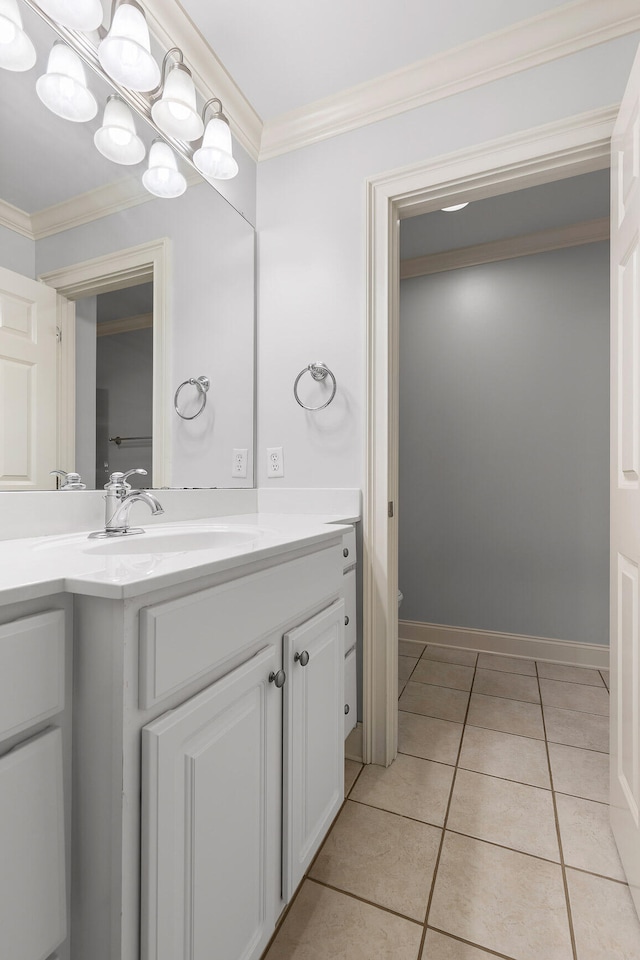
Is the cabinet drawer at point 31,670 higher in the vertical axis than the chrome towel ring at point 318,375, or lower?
lower

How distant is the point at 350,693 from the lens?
157 cm

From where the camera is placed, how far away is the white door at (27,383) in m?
0.97

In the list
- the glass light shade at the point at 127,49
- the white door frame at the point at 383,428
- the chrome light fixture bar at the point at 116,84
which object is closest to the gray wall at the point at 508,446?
the white door frame at the point at 383,428

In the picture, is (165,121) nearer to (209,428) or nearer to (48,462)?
(209,428)

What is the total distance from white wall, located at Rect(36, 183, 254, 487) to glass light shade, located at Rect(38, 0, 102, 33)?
1.24 feet

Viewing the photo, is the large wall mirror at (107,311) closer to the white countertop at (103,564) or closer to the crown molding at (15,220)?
the crown molding at (15,220)

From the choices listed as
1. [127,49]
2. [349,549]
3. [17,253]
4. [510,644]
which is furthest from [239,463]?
[510,644]

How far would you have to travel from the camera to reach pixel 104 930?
0.54 m

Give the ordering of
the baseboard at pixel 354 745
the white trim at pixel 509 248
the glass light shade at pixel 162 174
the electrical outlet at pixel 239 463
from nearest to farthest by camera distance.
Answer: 1. the glass light shade at pixel 162 174
2. the baseboard at pixel 354 745
3. the electrical outlet at pixel 239 463
4. the white trim at pixel 509 248

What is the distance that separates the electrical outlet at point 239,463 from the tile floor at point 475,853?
3.65ft

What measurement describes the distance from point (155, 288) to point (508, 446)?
1999mm

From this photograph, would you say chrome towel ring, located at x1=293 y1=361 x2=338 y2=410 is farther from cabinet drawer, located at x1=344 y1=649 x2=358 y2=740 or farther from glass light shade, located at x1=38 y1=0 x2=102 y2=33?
glass light shade, located at x1=38 y1=0 x2=102 y2=33

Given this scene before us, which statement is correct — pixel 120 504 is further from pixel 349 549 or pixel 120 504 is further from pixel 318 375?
pixel 318 375

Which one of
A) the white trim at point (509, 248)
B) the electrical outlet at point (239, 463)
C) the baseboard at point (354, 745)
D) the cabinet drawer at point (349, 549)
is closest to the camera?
the cabinet drawer at point (349, 549)
